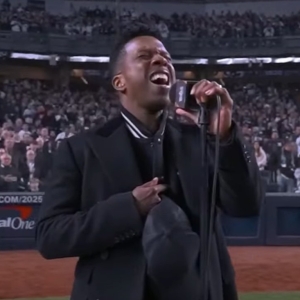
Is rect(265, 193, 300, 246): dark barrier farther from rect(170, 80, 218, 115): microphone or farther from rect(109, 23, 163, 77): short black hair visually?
rect(170, 80, 218, 115): microphone

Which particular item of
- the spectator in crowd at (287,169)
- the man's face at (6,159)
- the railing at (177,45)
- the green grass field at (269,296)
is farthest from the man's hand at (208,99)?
the railing at (177,45)

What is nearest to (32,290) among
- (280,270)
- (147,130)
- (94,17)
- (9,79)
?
(280,270)

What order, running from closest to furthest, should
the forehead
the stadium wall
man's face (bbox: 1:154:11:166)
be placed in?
the forehead < man's face (bbox: 1:154:11:166) < the stadium wall

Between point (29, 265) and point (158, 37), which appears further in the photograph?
point (29, 265)

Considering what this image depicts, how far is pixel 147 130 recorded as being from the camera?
2.13 metres

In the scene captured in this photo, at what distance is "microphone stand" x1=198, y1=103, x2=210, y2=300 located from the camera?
1864mm

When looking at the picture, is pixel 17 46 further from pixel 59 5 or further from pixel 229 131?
pixel 229 131

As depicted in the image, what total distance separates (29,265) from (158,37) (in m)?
9.19

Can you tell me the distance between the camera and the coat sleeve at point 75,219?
1984mm

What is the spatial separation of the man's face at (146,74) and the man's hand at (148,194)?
0.22 meters

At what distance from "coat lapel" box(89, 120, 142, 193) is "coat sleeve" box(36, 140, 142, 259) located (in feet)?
0.17

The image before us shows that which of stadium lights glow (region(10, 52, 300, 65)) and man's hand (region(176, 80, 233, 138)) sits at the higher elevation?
stadium lights glow (region(10, 52, 300, 65))

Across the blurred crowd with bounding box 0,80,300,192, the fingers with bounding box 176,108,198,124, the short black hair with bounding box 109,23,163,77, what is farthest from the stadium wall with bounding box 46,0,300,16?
the fingers with bounding box 176,108,198,124

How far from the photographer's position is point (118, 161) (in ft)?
6.73
